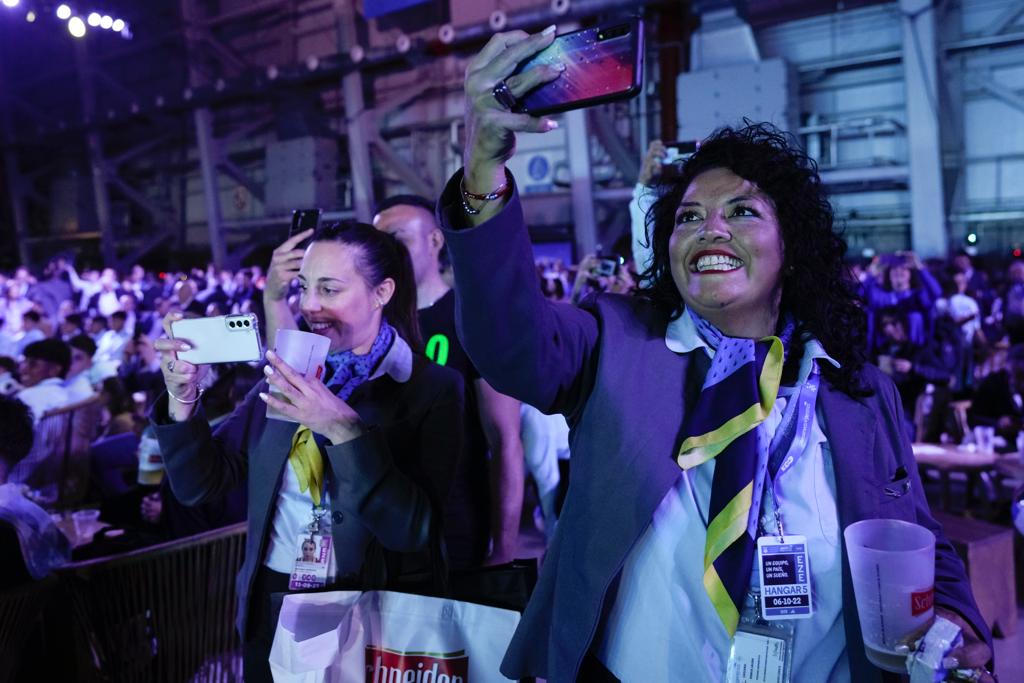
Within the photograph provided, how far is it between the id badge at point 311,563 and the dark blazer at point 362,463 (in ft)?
0.13

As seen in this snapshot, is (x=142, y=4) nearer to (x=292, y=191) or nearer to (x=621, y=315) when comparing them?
(x=292, y=191)

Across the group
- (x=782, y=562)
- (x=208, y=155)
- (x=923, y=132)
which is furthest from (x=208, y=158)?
(x=782, y=562)

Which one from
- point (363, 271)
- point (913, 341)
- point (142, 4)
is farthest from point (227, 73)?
point (363, 271)

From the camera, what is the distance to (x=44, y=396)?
431cm

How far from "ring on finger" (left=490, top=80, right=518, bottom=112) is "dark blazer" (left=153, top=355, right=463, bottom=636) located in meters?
0.75

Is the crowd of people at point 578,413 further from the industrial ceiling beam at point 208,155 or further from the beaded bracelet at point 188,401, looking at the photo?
the industrial ceiling beam at point 208,155

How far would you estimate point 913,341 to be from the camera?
552 centimetres

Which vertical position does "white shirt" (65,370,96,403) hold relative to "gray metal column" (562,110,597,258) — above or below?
below

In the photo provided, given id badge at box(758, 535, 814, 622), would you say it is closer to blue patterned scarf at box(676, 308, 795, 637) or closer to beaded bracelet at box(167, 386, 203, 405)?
blue patterned scarf at box(676, 308, 795, 637)

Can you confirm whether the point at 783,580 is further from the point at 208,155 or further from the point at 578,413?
the point at 208,155

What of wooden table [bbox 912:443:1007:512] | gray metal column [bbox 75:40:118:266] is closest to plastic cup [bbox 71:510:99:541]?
wooden table [bbox 912:443:1007:512]

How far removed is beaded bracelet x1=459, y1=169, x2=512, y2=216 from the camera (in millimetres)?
888

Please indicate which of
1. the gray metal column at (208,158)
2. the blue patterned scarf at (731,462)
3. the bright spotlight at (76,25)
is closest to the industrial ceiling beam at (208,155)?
the gray metal column at (208,158)

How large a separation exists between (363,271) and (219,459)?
0.54 metres
